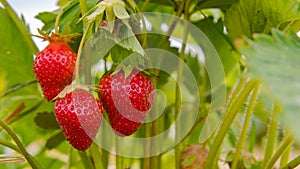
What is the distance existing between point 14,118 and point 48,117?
0.27ft

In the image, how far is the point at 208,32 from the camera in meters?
1.01

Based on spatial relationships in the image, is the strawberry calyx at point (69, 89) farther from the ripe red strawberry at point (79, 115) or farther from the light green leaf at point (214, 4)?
the light green leaf at point (214, 4)

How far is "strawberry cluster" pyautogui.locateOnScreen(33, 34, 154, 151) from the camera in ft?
2.06

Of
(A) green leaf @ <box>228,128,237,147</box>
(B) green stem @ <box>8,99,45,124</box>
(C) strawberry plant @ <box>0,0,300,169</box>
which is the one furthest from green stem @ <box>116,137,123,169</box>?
(A) green leaf @ <box>228,128,237,147</box>

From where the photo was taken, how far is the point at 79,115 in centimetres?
64

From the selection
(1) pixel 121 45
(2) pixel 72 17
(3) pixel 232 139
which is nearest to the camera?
(1) pixel 121 45

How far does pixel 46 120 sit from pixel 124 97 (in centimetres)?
30

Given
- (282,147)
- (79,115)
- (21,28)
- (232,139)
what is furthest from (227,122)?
(232,139)

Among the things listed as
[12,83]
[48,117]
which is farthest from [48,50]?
[12,83]

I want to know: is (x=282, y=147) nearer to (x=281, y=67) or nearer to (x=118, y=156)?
(x=118, y=156)

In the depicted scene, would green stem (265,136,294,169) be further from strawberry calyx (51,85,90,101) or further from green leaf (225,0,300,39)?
strawberry calyx (51,85,90,101)

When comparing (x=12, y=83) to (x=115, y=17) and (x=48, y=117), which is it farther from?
(x=115, y=17)

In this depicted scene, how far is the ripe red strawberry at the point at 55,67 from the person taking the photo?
663mm

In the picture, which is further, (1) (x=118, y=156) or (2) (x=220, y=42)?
(2) (x=220, y=42)
